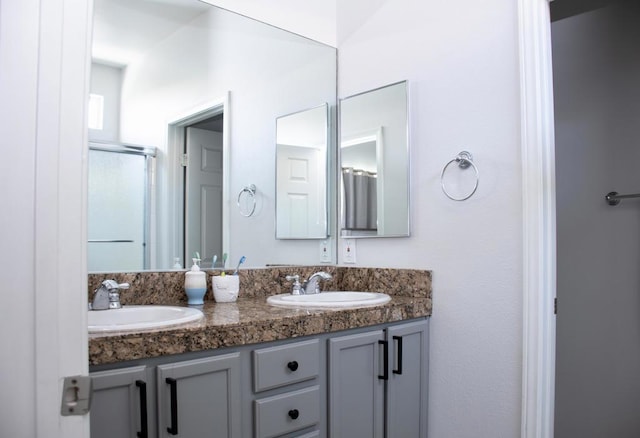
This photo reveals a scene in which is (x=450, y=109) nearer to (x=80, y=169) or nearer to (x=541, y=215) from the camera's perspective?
(x=541, y=215)

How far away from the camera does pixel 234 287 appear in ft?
6.13

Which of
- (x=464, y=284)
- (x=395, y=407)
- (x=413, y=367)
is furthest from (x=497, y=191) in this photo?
(x=395, y=407)

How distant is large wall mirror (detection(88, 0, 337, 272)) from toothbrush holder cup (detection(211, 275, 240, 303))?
0.46 ft

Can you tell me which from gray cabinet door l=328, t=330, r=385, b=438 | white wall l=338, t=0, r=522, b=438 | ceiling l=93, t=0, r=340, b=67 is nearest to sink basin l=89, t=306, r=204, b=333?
gray cabinet door l=328, t=330, r=385, b=438

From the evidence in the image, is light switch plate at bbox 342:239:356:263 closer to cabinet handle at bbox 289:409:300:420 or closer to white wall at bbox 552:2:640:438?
cabinet handle at bbox 289:409:300:420

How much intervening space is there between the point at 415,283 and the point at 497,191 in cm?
51

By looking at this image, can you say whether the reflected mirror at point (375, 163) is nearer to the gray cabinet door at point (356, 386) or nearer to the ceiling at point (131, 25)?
the gray cabinet door at point (356, 386)

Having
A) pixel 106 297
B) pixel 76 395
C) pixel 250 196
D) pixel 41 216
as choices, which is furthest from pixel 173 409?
pixel 250 196

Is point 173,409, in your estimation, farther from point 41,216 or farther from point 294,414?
point 41,216

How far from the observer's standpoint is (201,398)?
4.26 feet

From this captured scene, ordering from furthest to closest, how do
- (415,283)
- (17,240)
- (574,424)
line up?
(574,424)
(415,283)
(17,240)

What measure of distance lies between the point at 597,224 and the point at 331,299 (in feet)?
4.48

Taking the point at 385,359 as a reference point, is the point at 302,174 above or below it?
A: above

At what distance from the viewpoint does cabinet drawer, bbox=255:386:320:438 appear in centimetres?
143
